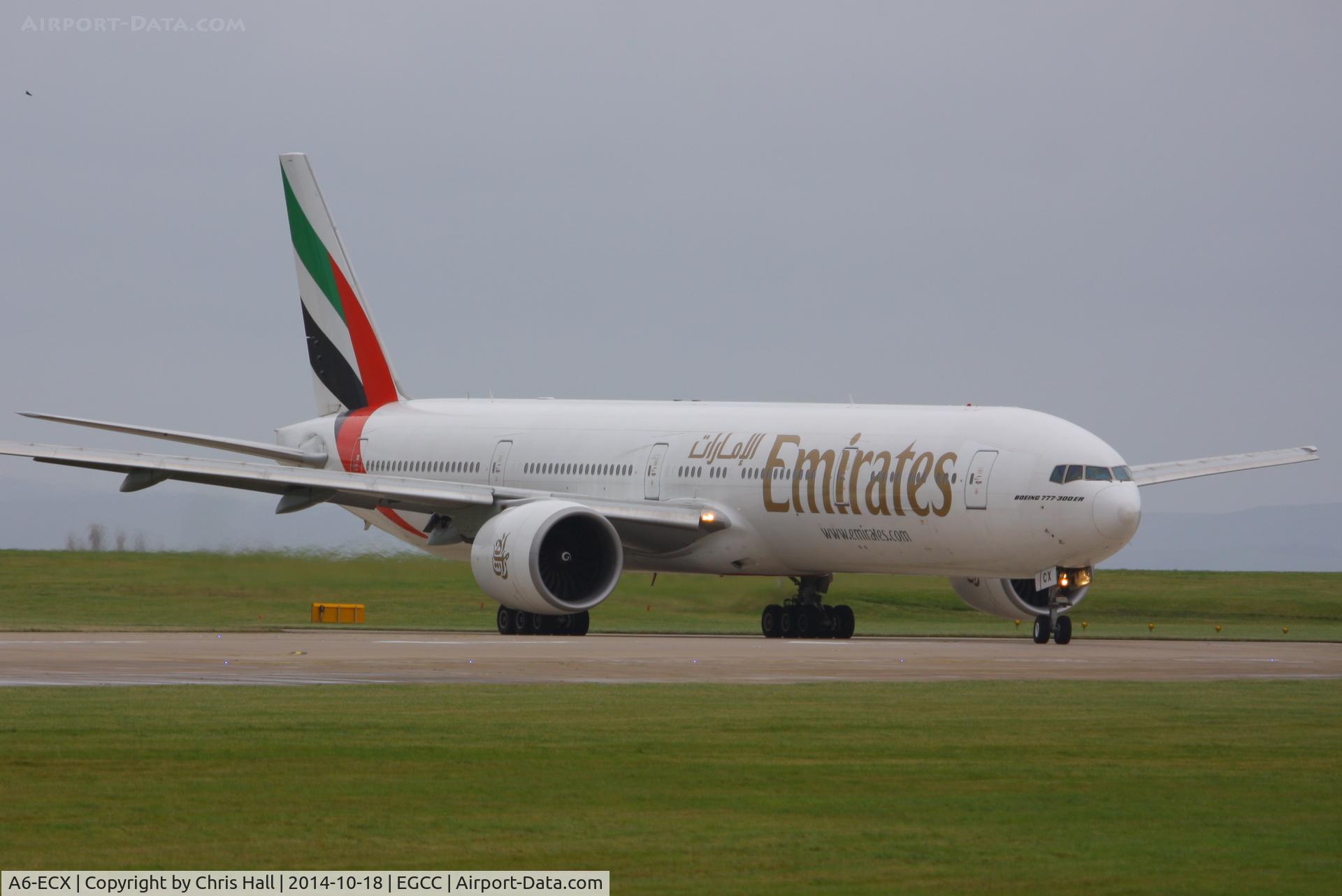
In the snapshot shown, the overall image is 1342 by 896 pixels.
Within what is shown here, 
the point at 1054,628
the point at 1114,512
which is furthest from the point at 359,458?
the point at 1114,512

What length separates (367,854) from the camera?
10.8 m

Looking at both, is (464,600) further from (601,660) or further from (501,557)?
(601,660)

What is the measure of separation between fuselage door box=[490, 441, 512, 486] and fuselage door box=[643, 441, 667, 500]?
3.63 m

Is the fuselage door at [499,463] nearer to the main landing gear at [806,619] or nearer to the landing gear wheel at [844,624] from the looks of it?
the main landing gear at [806,619]

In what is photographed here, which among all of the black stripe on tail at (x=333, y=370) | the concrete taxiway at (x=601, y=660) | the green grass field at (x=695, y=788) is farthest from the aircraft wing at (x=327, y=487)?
the green grass field at (x=695, y=788)

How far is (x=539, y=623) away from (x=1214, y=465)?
42.3 ft

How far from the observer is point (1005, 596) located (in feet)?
121

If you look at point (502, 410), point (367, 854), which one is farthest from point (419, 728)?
point (502, 410)

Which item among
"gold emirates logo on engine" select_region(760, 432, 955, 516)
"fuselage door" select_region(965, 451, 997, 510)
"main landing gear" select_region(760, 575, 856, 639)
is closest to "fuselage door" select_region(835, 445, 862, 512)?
"gold emirates logo on engine" select_region(760, 432, 955, 516)

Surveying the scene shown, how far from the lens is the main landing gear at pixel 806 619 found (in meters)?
37.0

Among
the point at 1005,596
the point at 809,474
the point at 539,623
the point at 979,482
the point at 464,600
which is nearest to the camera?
the point at 979,482

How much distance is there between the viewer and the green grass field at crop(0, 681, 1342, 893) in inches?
423

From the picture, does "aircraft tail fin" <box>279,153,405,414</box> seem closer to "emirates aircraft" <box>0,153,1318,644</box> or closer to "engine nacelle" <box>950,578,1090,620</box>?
"emirates aircraft" <box>0,153,1318,644</box>

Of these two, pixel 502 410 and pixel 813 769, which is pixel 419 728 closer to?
pixel 813 769
